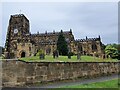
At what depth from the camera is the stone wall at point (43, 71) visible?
18109mm

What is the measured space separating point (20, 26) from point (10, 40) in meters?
5.79

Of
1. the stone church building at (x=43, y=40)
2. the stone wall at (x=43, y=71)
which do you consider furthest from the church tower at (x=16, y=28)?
the stone wall at (x=43, y=71)

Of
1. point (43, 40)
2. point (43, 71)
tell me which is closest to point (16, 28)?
point (43, 40)

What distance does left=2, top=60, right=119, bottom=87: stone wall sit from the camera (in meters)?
18.1

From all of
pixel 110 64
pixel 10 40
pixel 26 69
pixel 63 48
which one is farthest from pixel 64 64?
pixel 10 40

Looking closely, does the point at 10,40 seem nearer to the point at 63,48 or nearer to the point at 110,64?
the point at 63,48

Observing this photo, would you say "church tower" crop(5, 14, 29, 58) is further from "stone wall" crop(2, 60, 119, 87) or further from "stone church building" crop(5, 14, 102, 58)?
"stone wall" crop(2, 60, 119, 87)

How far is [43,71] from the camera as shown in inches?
770

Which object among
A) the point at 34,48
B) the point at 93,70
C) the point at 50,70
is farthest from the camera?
the point at 34,48

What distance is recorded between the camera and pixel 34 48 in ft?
208

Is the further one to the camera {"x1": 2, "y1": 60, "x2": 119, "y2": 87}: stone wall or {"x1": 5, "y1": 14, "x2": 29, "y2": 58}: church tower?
{"x1": 5, "y1": 14, "x2": 29, "y2": 58}: church tower

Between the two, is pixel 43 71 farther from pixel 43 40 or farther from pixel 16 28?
pixel 16 28

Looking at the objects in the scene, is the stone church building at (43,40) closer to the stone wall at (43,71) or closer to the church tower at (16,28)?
the church tower at (16,28)

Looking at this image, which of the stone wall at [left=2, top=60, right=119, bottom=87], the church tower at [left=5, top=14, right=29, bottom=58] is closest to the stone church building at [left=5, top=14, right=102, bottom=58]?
the church tower at [left=5, top=14, right=29, bottom=58]
